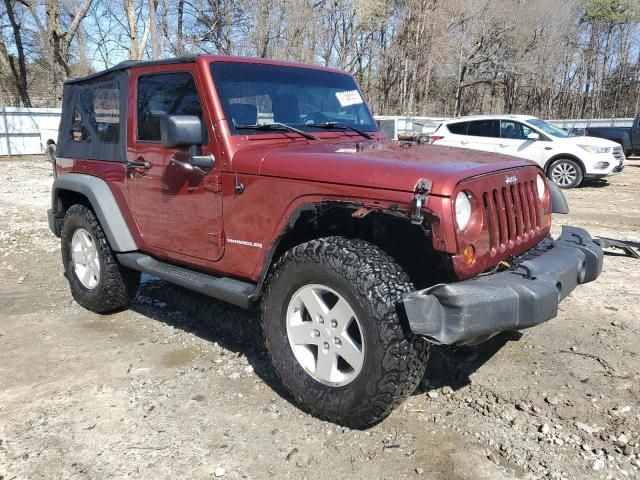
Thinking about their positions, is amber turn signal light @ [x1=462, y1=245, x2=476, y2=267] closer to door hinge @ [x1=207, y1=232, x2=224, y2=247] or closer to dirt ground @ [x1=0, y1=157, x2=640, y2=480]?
dirt ground @ [x1=0, y1=157, x2=640, y2=480]

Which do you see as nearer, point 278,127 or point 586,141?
point 278,127

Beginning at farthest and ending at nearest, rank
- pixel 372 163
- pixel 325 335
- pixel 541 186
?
pixel 541 186 < pixel 325 335 < pixel 372 163

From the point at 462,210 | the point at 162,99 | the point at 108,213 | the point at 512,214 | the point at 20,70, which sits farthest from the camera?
the point at 20,70

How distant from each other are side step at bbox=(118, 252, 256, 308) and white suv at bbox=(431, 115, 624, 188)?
9212 mm

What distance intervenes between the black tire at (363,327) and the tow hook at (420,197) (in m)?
0.34

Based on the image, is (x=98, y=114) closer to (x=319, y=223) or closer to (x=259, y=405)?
(x=319, y=223)

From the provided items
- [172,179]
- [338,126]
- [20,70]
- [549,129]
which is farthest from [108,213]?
[20,70]

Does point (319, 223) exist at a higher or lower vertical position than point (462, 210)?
lower

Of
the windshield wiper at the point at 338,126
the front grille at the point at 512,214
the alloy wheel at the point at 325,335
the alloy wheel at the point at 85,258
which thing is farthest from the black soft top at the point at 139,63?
the front grille at the point at 512,214

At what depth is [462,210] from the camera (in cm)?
268

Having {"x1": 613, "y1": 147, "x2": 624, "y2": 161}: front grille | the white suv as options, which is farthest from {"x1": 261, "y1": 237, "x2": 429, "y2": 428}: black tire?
{"x1": 613, "y1": 147, "x2": 624, "y2": 161}: front grille

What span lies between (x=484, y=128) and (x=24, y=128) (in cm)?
1692

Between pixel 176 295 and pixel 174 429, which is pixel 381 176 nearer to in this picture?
pixel 174 429

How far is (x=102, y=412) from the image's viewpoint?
322 cm
